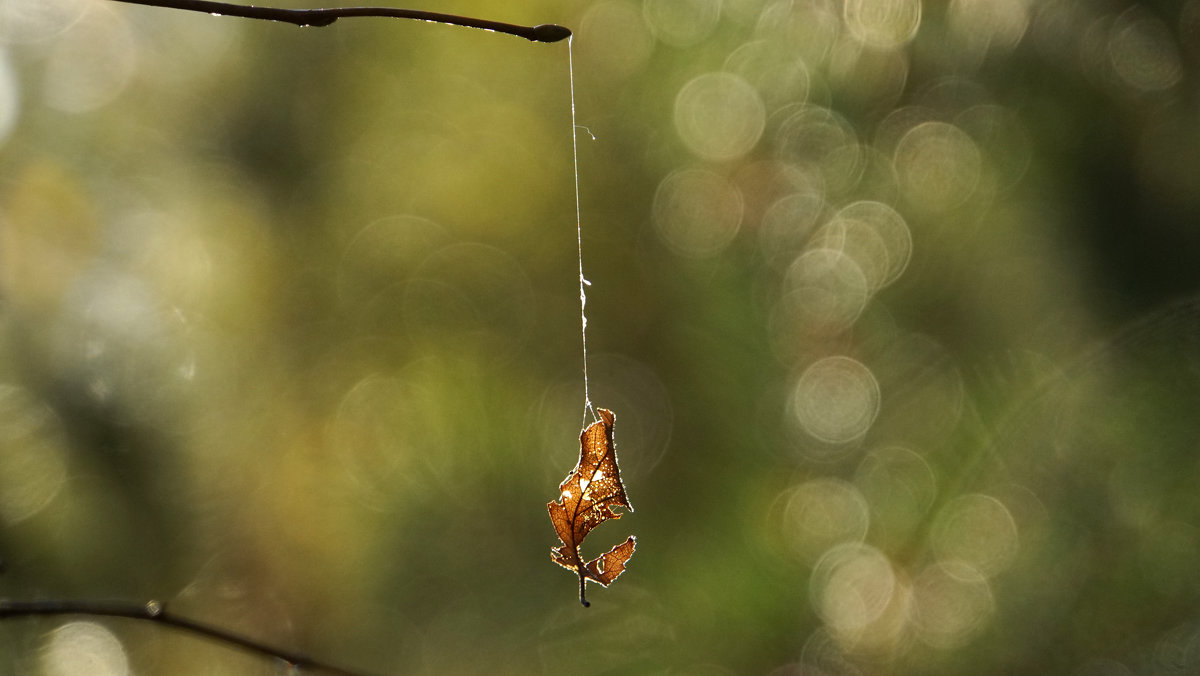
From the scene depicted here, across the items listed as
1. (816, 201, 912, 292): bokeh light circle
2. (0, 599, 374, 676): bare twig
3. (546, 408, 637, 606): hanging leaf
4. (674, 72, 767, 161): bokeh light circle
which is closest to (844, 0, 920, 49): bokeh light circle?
(674, 72, 767, 161): bokeh light circle

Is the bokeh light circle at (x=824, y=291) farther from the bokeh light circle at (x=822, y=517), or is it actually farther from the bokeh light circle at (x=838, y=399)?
the bokeh light circle at (x=822, y=517)

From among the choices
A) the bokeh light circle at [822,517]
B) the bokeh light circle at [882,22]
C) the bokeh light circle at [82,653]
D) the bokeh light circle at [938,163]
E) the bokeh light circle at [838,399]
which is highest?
the bokeh light circle at [882,22]

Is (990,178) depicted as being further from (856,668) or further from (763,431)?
(856,668)

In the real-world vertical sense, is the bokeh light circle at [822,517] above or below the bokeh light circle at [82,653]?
above

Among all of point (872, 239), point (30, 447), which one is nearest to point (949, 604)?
point (872, 239)

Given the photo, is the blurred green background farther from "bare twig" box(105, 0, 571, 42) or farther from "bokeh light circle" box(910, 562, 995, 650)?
"bare twig" box(105, 0, 571, 42)

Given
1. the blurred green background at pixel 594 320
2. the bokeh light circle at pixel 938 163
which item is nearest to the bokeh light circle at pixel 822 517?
the blurred green background at pixel 594 320

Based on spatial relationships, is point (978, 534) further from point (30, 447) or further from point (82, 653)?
point (30, 447)
